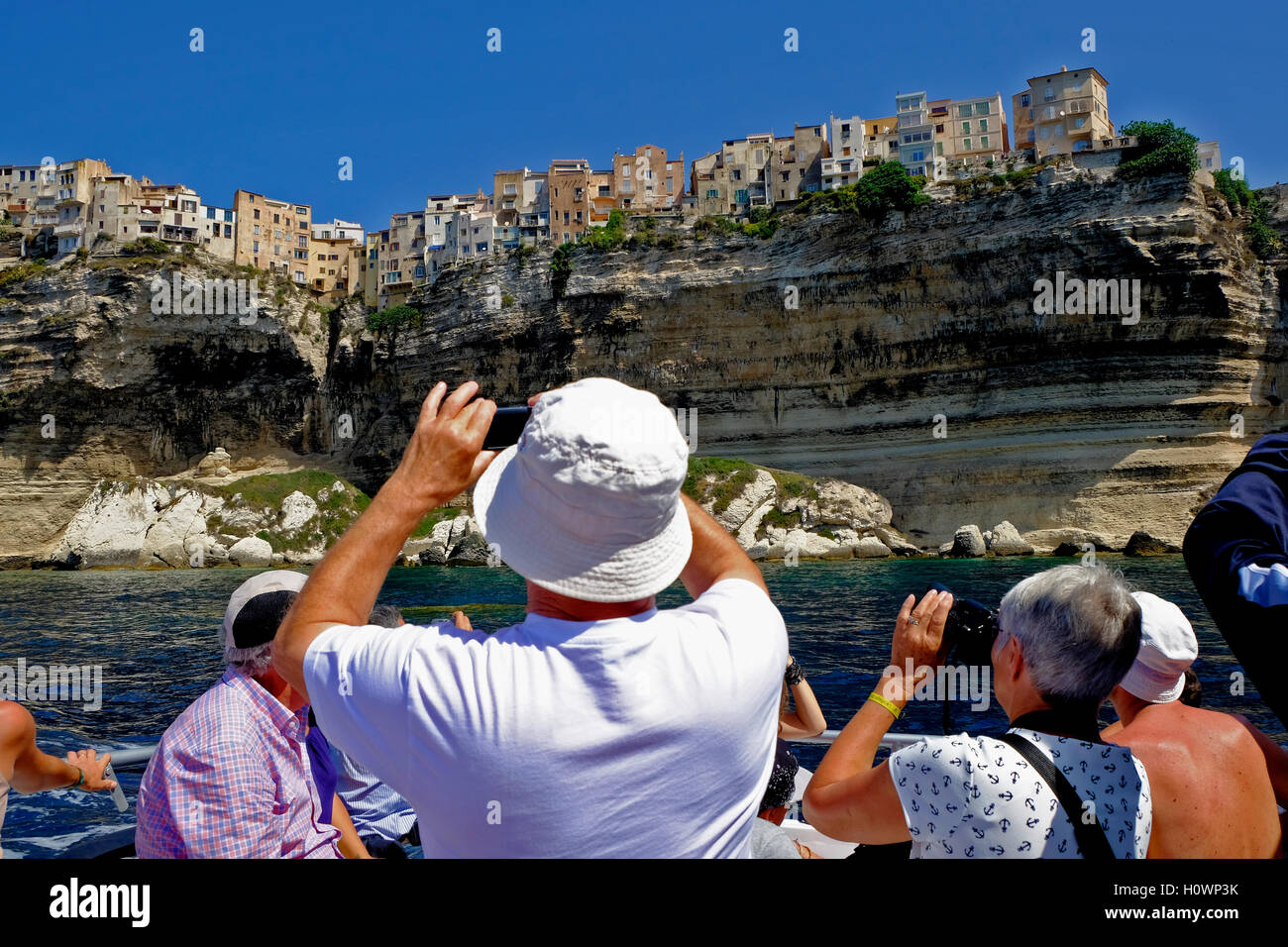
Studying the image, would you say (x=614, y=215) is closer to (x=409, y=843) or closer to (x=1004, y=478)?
(x=1004, y=478)

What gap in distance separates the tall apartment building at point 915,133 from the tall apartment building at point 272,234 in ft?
173

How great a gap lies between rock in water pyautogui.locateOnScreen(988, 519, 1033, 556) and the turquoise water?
281 centimetres

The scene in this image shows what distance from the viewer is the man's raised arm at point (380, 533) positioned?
1.76 meters

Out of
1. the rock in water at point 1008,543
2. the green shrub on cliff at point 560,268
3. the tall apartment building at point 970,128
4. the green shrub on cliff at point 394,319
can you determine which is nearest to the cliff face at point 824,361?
the green shrub on cliff at point 560,268

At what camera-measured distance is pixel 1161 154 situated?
47.0 metres

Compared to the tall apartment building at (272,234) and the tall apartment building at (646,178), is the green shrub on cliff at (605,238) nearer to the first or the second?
the tall apartment building at (646,178)

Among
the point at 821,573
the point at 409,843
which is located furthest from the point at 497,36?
the point at 409,843

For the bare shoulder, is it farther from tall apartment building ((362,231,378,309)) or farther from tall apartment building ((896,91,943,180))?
tall apartment building ((362,231,378,309))

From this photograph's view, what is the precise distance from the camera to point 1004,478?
4931cm

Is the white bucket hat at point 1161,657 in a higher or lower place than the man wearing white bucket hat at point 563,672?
lower

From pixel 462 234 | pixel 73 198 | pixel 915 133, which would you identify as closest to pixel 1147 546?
pixel 915 133

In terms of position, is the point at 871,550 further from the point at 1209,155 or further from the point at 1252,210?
the point at 1209,155

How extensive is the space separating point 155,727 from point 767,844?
10.5m

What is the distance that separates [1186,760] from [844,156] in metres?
78.4
